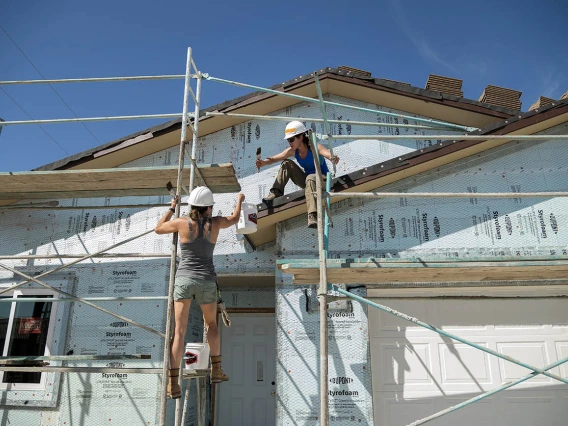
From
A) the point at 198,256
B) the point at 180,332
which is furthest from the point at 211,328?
the point at 198,256

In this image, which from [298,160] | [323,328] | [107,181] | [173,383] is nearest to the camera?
[323,328]

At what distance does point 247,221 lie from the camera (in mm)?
5281

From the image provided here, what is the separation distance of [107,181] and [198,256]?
6.89ft

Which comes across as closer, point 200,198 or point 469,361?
point 200,198

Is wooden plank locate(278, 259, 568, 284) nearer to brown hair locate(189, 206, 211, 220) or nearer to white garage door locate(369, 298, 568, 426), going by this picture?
brown hair locate(189, 206, 211, 220)

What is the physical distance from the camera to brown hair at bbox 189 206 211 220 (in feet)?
14.7

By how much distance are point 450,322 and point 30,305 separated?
6050 millimetres

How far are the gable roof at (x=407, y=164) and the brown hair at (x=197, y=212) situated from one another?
176cm

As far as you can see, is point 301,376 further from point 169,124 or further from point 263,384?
point 169,124

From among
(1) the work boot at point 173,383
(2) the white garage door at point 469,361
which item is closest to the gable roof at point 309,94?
(2) the white garage door at point 469,361

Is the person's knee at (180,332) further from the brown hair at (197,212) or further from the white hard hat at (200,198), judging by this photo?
the white hard hat at (200,198)

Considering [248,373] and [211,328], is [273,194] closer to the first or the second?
[211,328]

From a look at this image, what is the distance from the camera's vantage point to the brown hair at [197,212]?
176 inches

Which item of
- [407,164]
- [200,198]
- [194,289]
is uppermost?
[407,164]
